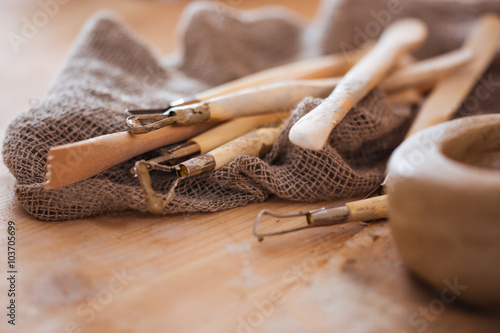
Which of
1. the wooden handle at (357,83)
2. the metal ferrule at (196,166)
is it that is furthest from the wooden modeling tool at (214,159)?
the wooden handle at (357,83)

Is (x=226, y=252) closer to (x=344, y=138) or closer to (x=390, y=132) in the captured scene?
(x=344, y=138)

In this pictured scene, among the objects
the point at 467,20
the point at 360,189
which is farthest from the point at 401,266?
the point at 467,20

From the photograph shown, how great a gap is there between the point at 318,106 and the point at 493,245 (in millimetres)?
268

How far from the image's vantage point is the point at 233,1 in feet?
4.83

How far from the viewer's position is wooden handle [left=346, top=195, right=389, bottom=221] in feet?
1.72

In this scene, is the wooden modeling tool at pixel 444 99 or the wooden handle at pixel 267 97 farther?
the wooden handle at pixel 267 97

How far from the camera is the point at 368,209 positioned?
53 centimetres

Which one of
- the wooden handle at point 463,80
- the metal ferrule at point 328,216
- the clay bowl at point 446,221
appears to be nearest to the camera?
the clay bowl at point 446,221

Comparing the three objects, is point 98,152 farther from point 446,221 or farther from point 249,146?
point 446,221

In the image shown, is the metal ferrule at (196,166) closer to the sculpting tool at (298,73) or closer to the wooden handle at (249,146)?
the wooden handle at (249,146)

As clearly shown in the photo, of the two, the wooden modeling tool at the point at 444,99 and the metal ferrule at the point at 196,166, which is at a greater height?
the metal ferrule at the point at 196,166

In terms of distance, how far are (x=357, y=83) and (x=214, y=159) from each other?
232 mm

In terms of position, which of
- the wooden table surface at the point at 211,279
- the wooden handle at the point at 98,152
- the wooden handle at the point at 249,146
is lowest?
the wooden table surface at the point at 211,279

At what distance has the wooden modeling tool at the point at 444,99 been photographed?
1.70ft
